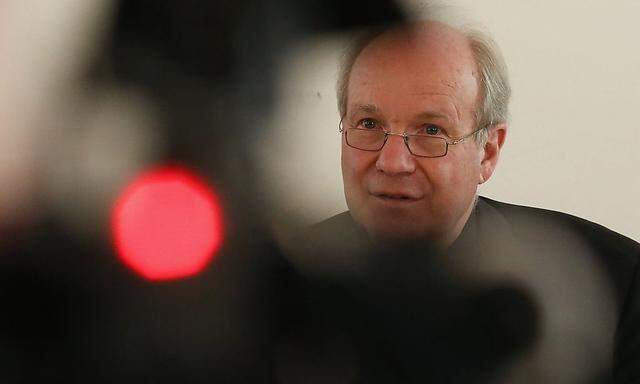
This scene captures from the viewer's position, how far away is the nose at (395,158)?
1.12 m

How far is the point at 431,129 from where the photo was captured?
1.13 m

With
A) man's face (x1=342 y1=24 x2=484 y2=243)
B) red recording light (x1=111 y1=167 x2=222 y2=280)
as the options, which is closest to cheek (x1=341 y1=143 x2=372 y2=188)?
man's face (x1=342 y1=24 x2=484 y2=243)

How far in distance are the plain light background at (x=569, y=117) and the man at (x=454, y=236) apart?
1.8 inches

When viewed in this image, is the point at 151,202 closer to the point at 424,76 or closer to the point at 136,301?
the point at 136,301

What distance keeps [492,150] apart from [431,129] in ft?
0.52

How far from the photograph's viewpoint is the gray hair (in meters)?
1.15

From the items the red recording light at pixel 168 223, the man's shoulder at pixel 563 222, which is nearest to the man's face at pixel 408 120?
the man's shoulder at pixel 563 222

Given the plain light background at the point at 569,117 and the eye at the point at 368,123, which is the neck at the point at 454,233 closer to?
the plain light background at the point at 569,117

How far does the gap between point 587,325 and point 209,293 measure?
0.60 metres

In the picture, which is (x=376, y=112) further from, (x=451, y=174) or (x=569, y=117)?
(x=569, y=117)

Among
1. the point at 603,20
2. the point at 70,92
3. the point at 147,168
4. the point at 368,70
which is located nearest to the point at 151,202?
the point at 147,168

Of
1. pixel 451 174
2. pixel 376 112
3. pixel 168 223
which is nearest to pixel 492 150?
pixel 451 174

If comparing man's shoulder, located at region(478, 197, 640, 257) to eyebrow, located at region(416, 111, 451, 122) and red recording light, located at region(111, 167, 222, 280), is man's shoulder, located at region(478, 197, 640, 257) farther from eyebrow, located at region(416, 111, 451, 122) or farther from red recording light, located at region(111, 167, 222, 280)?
red recording light, located at region(111, 167, 222, 280)

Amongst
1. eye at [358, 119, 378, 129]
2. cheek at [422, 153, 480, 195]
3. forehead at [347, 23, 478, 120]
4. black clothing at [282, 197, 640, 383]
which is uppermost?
forehead at [347, 23, 478, 120]
